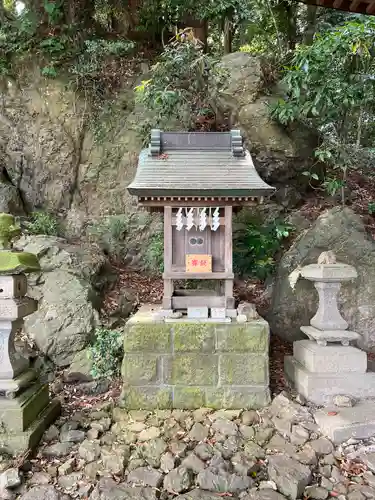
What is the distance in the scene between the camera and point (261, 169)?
919 cm

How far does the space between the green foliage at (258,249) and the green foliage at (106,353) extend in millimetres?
3130

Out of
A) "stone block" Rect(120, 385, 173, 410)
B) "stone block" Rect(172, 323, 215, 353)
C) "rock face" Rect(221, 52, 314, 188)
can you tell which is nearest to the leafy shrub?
"rock face" Rect(221, 52, 314, 188)

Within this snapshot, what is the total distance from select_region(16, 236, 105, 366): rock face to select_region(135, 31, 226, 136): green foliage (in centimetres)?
365

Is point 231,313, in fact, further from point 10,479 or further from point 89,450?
point 10,479

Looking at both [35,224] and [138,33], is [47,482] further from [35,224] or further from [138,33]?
[138,33]

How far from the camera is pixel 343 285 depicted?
640 cm

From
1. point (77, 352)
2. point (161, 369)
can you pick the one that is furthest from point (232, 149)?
point (77, 352)

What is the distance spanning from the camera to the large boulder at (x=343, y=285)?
631cm

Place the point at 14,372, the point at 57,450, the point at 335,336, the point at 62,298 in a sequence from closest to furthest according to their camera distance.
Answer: the point at 57,450 < the point at 14,372 < the point at 335,336 < the point at 62,298

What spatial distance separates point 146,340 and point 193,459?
63.0 inches

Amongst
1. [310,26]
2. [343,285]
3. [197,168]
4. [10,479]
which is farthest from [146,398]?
[310,26]

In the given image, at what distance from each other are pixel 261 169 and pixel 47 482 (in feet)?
25.5

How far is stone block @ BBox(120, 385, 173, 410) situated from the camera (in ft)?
16.2

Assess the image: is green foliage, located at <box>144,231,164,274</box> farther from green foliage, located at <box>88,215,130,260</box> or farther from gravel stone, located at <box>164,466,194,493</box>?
gravel stone, located at <box>164,466,194,493</box>
